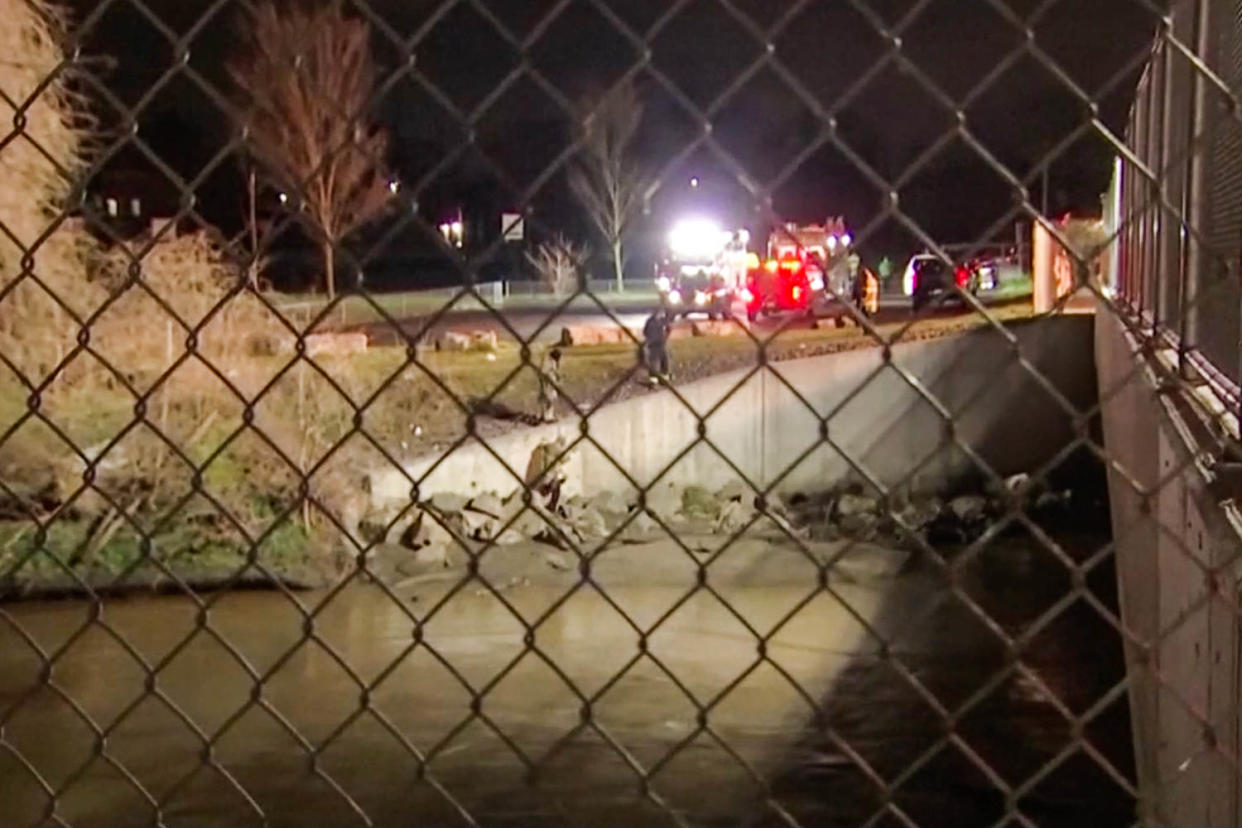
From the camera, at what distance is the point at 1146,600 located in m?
4.62

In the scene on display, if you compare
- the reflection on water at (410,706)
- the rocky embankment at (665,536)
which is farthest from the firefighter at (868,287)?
the rocky embankment at (665,536)

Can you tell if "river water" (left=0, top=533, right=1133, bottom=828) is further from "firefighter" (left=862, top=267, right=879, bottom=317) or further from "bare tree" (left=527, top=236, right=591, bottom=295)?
"bare tree" (left=527, top=236, right=591, bottom=295)

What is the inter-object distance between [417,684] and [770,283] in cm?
666

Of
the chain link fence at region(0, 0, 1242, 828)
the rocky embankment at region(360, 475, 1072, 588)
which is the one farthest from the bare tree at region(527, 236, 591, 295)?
the rocky embankment at region(360, 475, 1072, 588)

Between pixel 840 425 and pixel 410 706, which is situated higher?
pixel 840 425

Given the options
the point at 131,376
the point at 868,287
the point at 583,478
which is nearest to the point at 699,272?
the point at 868,287

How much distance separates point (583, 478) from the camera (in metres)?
18.8

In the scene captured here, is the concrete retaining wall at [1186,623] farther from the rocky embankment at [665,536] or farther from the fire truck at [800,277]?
the rocky embankment at [665,536]

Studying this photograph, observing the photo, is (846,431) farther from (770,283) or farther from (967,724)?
(770,283)

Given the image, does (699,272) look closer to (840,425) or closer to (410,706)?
(410,706)

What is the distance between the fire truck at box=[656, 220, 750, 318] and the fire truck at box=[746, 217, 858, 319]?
→ 0.36ft

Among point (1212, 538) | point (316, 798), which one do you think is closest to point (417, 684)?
point (316, 798)

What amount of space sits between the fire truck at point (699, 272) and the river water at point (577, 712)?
5.75 ft

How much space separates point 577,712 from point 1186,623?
873cm
